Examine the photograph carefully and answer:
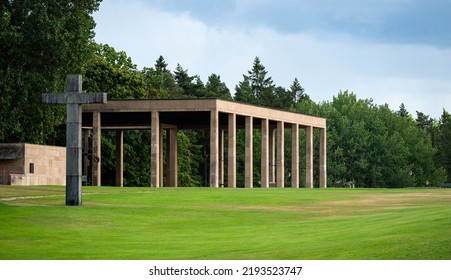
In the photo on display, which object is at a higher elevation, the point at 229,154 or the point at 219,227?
the point at 229,154

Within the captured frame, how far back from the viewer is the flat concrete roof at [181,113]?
7581 centimetres

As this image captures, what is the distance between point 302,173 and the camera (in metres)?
124

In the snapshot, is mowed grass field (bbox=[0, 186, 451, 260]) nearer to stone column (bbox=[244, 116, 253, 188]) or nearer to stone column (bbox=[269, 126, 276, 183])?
stone column (bbox=[244, 116, 253, 188])

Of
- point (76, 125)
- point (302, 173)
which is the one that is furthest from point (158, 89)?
point (76, 125)

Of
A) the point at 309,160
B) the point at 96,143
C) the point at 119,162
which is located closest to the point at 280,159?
the point at 309,160

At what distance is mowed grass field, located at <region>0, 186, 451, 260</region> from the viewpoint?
25000mm

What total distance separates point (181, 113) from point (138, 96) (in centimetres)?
2375

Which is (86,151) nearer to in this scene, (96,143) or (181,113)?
(96,143)

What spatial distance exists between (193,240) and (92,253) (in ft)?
13.3

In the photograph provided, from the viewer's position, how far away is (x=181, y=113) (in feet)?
260

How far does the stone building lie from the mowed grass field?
31.7ft

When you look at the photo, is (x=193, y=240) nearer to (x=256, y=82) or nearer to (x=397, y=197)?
(x=397, y=197)

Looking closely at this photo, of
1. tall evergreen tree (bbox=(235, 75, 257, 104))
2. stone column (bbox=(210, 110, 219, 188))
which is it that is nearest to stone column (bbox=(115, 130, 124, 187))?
stone column (bbox=(210, 110, 219, 188))
